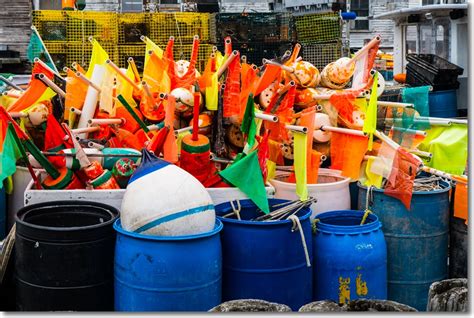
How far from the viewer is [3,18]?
61.3 ft

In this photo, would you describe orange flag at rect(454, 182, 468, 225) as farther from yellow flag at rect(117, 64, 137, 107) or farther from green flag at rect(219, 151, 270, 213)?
yellow flag at rect(117, 64, 137, 107)

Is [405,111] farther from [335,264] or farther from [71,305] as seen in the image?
[71,305]

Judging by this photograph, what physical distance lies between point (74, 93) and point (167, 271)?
7.34 feet

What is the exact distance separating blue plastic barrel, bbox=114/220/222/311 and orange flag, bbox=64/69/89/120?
6.29 ft

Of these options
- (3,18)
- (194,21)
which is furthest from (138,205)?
(3,18)

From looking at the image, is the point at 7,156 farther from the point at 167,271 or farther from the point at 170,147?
the point at 167,271

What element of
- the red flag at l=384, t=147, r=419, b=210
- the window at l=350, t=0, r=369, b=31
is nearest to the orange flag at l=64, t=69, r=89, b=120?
the red flag at l=384, t=147, r=419, b=210

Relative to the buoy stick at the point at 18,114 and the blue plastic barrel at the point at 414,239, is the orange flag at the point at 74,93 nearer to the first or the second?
the buoy stick at the point at 18,114

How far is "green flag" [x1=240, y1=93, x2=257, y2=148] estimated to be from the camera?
13.7 ft

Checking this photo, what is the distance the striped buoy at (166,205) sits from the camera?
3.26 meters

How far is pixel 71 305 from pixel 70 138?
1.33 metres

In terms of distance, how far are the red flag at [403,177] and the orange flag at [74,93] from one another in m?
2.46

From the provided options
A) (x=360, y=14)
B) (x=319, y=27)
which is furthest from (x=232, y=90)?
(x=360, y=14)

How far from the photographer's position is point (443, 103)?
38.8ft
